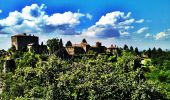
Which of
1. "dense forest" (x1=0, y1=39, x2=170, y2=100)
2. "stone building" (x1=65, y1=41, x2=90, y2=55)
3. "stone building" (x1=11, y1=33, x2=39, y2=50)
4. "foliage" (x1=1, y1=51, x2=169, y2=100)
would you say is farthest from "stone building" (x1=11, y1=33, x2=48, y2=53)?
"foliage" (x1=1, y1=51, x2=169, y2=100)

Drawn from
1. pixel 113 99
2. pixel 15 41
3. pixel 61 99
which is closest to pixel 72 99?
pixel 61 99

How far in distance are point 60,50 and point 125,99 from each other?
76076 millimetres

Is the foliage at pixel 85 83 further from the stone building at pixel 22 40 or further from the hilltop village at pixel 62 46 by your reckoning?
the stone building at pixel 22 40

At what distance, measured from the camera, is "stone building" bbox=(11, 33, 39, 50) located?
130125 mm

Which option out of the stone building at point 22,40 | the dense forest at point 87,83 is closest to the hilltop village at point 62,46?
the stone building at point 22,40

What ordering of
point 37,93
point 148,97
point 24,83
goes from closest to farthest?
1. point 148,97
2. point 37,93
3. point 24,83

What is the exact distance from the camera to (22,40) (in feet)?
438

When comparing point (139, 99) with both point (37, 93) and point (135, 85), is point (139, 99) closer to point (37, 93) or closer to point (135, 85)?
point (135, 85)

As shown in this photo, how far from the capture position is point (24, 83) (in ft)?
130

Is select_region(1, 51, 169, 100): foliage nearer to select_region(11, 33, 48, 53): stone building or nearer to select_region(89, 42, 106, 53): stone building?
select_region(11, 33, 48, 53): stone building

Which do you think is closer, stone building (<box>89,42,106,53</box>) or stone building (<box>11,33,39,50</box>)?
stone building (<box>11,33,39,50</box>)

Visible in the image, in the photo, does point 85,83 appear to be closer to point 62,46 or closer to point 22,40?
point 62,46

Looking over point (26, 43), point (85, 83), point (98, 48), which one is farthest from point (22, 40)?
point (85, 83)

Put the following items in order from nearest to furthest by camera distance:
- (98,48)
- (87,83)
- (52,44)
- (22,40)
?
(87,83), (52,44), (22,40), (98,48)
